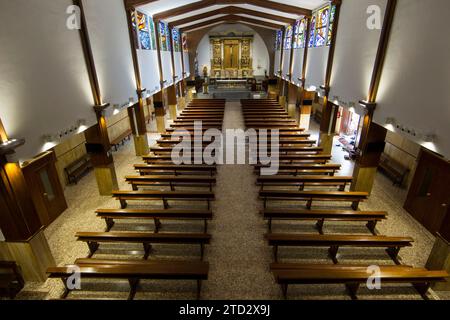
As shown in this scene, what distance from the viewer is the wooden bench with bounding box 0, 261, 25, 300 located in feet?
13.4

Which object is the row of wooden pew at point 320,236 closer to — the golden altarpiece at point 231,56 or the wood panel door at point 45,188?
the wood panel door at point 45,188

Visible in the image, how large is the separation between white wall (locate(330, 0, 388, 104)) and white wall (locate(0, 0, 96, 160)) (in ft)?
24.3

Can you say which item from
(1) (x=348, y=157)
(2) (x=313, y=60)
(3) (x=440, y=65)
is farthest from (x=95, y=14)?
(1) (x=348, y=157)

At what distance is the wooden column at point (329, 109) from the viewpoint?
8344mm

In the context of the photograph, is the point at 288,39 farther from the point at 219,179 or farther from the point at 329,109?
the point at 219,179

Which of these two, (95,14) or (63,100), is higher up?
(95,14)

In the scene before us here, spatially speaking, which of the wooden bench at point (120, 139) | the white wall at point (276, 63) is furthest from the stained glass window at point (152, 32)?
the white wall at point (276, 63)

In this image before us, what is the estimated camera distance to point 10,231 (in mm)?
4066

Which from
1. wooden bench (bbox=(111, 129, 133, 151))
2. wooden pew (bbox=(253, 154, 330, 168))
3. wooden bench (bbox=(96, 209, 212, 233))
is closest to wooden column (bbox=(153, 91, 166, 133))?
wooden bench (bbox=(111, 129, 133, 151))

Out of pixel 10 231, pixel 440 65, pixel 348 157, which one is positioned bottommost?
pixel 348 157

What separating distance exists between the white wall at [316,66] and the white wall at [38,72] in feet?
28.4

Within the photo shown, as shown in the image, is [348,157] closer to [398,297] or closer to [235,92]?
[398,297]

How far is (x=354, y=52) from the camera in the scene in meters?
7.22

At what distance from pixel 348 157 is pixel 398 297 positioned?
7.06 meters
